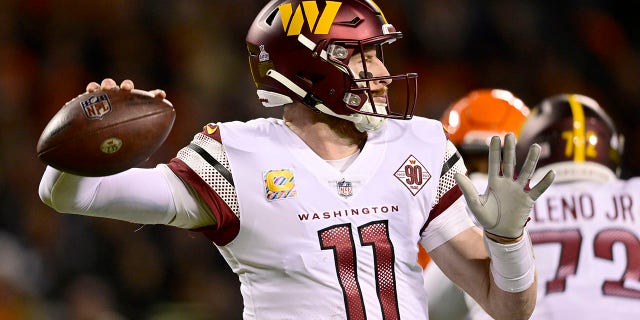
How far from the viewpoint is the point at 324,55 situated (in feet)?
9.45

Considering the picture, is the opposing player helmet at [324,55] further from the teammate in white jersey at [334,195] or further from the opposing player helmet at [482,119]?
the opposing player helmet at [482,119]

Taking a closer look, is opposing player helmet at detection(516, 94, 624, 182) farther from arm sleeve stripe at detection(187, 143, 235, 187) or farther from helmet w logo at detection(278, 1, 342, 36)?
arm sleeve stripe at detection(187, 143, 235, 187)

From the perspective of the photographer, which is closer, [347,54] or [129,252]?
[347,54]

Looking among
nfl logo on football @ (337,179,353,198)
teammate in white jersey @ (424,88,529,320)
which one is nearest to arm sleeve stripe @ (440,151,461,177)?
nfl logo on football @ (337,179,353,198)

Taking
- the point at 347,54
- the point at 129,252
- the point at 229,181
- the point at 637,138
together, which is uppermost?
the point at 347,54

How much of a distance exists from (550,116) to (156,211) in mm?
2027

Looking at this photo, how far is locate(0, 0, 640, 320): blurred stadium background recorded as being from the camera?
675 cm

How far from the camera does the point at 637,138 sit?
813 centimetres

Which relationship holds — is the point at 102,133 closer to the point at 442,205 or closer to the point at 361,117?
the point at 361,117

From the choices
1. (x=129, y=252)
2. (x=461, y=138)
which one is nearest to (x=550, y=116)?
(x=461, y=138)

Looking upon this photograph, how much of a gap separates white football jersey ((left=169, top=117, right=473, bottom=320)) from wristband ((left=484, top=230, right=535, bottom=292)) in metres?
0.16

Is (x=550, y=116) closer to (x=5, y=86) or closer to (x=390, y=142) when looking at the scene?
(x=390, y=142)

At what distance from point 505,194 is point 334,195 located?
430 mm

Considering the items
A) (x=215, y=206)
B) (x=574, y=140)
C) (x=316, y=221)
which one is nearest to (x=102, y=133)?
(x=215, y=206)
